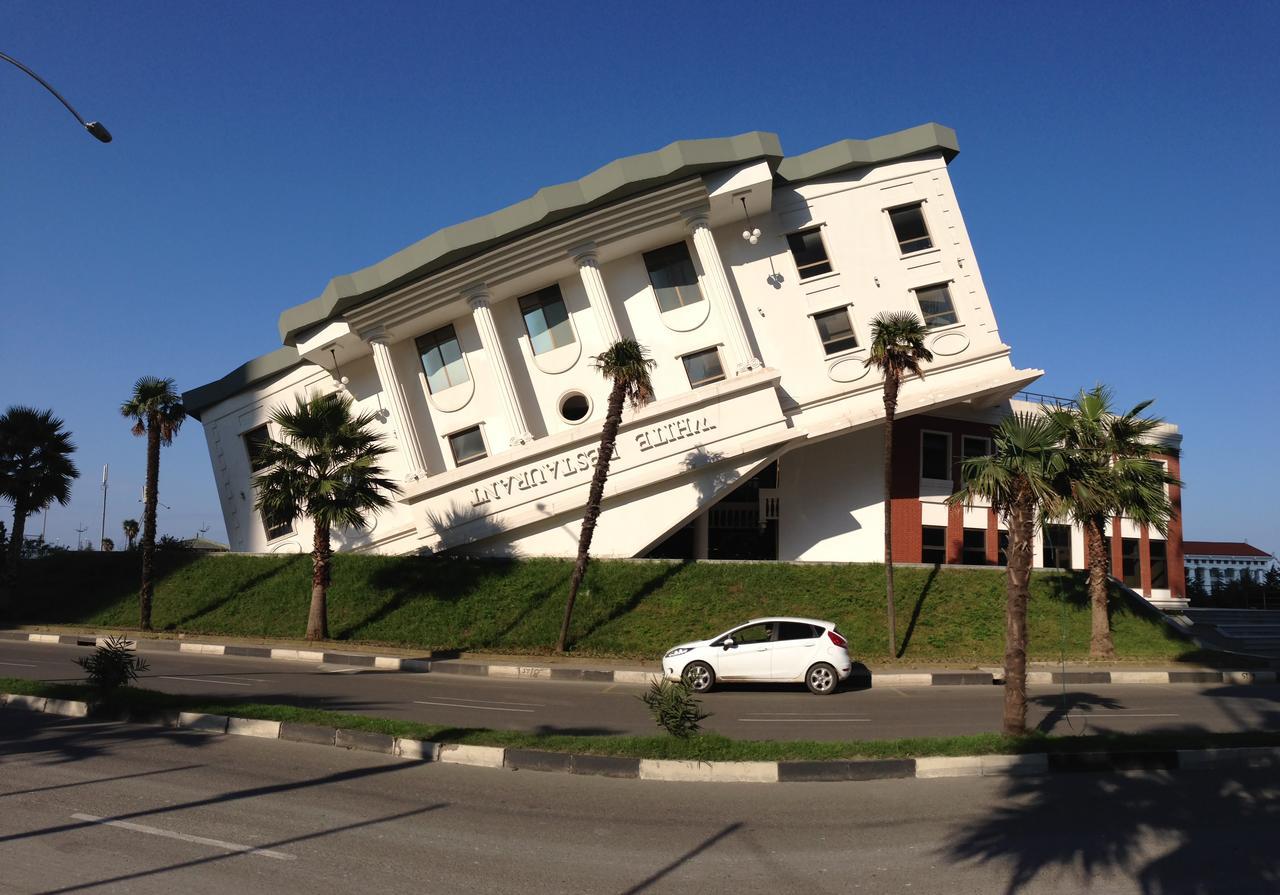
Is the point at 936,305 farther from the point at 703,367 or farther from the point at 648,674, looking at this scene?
the point at 648,674

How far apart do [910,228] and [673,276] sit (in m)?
7.52

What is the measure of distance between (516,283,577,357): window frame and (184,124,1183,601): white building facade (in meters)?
0.05

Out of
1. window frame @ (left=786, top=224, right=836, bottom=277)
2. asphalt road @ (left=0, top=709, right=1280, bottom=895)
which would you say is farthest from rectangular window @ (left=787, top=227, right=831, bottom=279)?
asphalt road @ (left=0, top=709, right=1280, bottom=895)

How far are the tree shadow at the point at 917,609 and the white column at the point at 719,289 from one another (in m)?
7.62

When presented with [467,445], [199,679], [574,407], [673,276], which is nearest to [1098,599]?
[673,276]

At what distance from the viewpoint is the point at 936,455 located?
29.3 metres

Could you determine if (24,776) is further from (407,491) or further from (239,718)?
(407,491)

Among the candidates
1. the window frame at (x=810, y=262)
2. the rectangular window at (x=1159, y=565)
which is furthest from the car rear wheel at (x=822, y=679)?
the rectangular window at (x=1159, y=565)

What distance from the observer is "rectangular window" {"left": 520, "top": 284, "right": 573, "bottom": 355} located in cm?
2858

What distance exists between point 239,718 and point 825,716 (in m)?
8.75

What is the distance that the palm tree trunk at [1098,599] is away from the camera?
21562 mm

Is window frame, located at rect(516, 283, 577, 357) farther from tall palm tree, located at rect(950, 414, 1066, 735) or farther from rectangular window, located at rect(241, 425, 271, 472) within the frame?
tall palm tree, located at rect(950, 414, 1066, 735)

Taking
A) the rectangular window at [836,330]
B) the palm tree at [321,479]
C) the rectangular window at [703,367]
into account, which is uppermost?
the rectangular window at [836,330]

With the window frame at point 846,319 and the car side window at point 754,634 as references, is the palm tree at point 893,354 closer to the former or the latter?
the car side window at point 754,634
